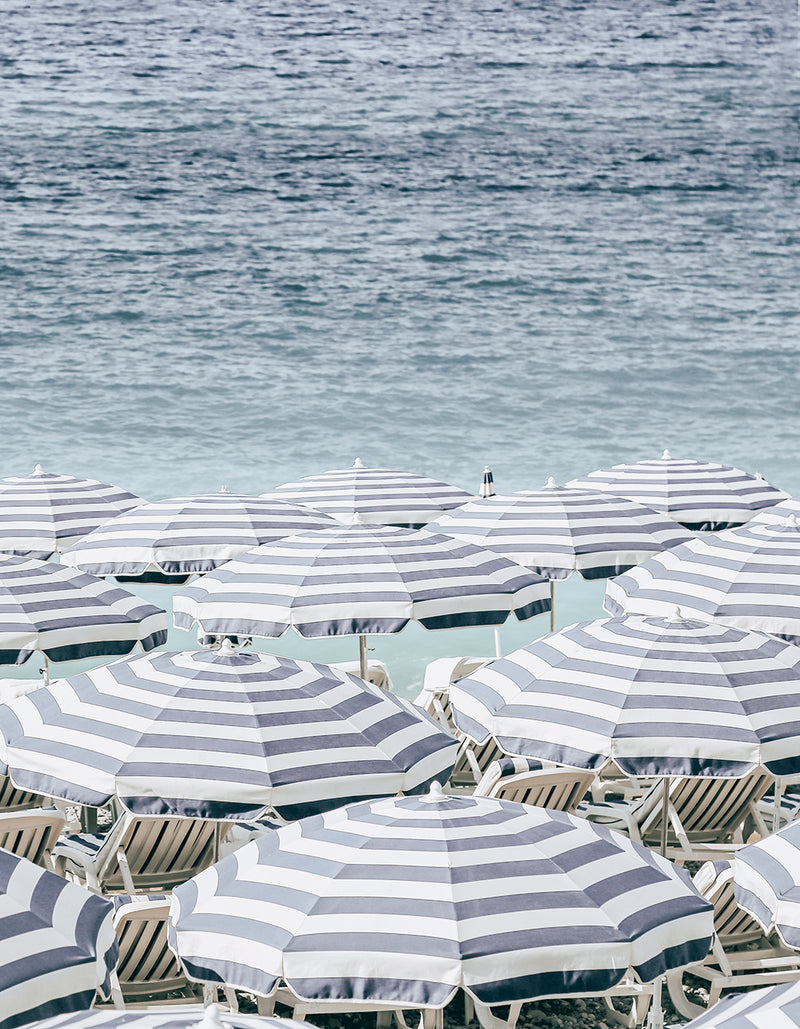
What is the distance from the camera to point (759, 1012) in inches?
111

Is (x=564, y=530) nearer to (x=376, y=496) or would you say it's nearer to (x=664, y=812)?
(x=376, y=496)

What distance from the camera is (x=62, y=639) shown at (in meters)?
6.41

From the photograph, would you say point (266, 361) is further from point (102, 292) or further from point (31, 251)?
point (31, 251)

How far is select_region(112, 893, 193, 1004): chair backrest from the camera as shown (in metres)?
4.37

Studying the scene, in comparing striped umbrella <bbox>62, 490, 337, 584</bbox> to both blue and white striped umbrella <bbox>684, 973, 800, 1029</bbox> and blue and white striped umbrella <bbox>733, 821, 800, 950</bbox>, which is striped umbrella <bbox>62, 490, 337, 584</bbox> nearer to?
blue and white striped umbrella <bbox>733, 821, 800, 950</bbox>

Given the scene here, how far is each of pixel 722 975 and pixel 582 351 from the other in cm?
3380

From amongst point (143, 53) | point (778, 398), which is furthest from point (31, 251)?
point (778, 398)

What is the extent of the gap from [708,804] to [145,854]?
8.24ft

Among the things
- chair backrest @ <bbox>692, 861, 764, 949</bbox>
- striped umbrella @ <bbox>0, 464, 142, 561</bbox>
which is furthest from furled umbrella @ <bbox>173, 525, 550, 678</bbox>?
striped umbrella @ <bbox>0, 464, 142, 561</bbox>

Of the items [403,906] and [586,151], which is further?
[586,151]

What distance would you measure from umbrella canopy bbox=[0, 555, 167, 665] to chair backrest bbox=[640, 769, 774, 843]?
8.59 ft

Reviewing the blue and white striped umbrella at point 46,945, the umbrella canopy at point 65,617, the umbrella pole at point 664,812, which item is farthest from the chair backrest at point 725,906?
the umbrella canopy at point 65,617

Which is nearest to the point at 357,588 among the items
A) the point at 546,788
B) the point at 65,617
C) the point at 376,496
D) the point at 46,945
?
the point at 65,617

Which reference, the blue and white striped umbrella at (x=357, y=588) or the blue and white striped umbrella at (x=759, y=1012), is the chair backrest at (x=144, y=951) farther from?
the blue and white striped umbrella at (x=357, y=588)
